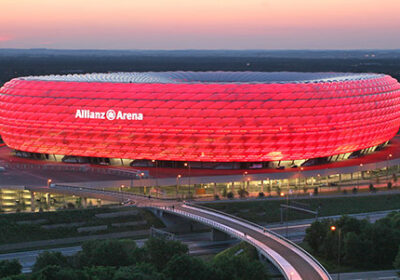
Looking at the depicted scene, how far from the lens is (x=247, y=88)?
Result: 10862cm

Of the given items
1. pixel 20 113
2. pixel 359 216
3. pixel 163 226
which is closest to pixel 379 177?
pixel 359 216

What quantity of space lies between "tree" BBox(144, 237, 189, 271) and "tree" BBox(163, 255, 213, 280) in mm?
5578

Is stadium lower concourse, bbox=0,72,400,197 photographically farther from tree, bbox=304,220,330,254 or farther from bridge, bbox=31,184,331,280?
tree, bbox=304,220,330,254

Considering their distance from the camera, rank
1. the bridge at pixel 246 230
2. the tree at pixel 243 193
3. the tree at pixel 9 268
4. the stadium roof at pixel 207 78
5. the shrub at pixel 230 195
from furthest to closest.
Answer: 1. the stadium roof at pixel 207 78
2. the tree at pixel 243 193
3. the shrub at pixel 230 195
4. the bridge at pixel 246 230
5. the tree at pixel 9 268

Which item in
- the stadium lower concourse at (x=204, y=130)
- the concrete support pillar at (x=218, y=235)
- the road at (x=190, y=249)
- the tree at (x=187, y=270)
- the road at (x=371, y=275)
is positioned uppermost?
the stadium lower concourse at (x=204, y=130)

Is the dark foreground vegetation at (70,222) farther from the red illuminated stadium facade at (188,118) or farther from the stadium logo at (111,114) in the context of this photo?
the stadium logo at (111,114)

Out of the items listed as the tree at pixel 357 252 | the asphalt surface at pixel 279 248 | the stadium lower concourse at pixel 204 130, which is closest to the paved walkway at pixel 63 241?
the asphalt surface at pixel 279 248

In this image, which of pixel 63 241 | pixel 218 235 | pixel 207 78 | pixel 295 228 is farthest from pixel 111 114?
pixel 295 228

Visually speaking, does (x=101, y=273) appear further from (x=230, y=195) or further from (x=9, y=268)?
(x=230, y=195)

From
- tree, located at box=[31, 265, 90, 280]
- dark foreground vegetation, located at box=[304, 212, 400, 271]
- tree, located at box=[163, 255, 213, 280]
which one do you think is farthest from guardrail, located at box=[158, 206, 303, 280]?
tree, located at box=[31, 265, 90, 280]

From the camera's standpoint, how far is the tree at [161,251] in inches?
2630

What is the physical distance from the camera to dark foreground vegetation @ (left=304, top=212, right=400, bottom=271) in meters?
70.0

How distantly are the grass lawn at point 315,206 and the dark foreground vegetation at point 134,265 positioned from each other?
20291 millimetres

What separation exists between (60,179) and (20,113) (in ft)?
58.5
